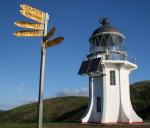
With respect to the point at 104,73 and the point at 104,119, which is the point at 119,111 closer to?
the point at 104,119

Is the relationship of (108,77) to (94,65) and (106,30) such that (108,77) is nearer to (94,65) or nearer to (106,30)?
(94,65)

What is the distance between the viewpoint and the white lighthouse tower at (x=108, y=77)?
93.2 ft

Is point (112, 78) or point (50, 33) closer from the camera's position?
point (50, 33)

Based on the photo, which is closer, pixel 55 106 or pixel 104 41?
pixel 104 41

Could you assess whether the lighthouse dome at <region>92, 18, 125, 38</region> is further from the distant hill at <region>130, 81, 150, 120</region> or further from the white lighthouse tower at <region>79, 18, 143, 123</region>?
the distant hill at <region>130, 81, 150, 120</region>

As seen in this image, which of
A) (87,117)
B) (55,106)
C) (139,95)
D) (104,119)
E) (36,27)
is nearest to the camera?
(36,27)

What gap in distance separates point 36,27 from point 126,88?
21433 mm

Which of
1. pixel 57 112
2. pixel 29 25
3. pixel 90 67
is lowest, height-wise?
pixel 57 112

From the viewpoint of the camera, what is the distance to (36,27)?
9727 millimetres

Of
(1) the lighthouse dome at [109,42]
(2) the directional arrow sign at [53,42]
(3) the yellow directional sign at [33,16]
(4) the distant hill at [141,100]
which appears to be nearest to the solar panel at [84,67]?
(1) the lighthouse dome at [109,42]

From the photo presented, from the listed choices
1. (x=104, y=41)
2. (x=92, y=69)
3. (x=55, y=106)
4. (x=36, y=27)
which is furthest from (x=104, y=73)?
(x=55, y=106)

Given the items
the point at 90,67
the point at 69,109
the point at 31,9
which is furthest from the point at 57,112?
the point at 31,9

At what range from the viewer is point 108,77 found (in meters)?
29.1

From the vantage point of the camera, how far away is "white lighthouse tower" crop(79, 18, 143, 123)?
28.4 metres
